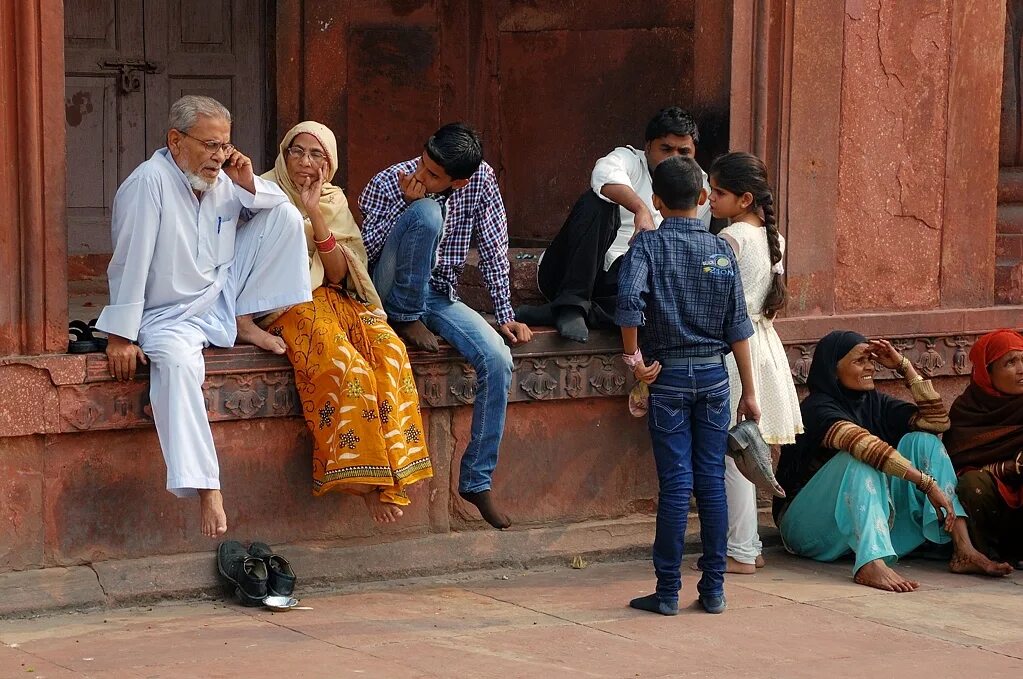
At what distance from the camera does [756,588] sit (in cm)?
595

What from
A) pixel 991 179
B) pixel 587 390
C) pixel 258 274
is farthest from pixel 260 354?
pixel 991 179

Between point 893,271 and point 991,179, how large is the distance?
687mm

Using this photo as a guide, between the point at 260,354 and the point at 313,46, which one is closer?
the point at 260,354

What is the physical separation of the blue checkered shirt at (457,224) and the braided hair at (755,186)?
85 cm

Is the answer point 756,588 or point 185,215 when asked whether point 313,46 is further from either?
point 756,588

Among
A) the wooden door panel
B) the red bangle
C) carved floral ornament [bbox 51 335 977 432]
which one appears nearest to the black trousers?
carved floral ornament [bbox 51 335 977 432]

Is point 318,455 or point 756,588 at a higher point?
point 318,455

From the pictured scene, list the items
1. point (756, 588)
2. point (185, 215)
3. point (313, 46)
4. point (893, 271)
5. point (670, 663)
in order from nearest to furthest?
point (670, 663) → point (185, 215) → point (756, 588) → point (893, 271) → point (313, 46)

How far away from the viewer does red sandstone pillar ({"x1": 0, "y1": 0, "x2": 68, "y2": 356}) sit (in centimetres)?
518

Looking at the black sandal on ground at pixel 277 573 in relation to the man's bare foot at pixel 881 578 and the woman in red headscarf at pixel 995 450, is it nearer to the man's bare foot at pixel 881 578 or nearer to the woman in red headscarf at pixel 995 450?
the man's bare foot at pixel 881 578

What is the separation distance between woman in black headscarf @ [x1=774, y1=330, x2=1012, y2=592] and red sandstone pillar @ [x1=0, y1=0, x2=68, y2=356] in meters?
2.99

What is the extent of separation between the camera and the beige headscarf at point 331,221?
568cm

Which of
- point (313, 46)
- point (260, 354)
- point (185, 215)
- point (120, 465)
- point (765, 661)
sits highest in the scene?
point (313, 46)

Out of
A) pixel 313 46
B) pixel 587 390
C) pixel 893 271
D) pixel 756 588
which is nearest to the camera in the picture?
pixel 756 588
